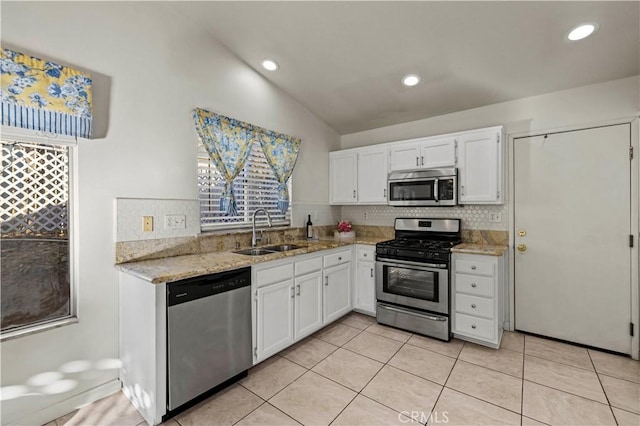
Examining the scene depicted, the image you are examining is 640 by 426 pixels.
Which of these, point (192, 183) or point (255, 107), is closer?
point (192, 183)

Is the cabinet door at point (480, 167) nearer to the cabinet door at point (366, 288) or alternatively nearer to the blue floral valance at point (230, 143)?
the cabinet door at point (366, 288)

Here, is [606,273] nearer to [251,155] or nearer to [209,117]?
[251,155]

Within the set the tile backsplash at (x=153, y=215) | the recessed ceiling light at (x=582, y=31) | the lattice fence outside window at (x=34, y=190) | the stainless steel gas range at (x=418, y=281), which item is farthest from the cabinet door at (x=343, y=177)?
the lattice fence outside window at (x=34, y=190)

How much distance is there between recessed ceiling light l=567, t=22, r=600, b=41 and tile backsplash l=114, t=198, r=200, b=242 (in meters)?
3.24

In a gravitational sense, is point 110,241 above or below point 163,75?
below

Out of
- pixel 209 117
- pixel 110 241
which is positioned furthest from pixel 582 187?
pixel 110 241

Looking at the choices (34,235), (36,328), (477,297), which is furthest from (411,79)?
(36,328)

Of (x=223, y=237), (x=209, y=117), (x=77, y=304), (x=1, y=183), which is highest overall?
(x=209, y=117)

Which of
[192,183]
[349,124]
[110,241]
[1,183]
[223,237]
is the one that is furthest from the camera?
[349,124]

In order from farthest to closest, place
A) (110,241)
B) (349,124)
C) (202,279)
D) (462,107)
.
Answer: (349,124) < (462,107) < (110,241) < (202,279)

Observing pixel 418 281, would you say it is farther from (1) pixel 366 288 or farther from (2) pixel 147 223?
(2) pixel 147 223

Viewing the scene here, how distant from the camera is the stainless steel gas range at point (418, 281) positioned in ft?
9.29

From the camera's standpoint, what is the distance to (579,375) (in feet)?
7.45

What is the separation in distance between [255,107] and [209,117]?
632 millimetres
